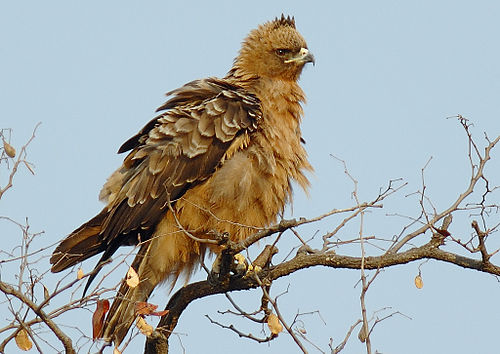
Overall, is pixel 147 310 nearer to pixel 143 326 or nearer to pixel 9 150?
pixel 143 326

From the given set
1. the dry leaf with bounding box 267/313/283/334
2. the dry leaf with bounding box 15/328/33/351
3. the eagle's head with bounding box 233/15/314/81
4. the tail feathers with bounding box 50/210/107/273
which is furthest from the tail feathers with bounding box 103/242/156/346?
the eagle's head with bounding box 233/15/314/81

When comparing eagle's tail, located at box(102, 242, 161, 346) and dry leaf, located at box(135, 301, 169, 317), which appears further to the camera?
eagle's tail, located at box(102, 242, 161, 346)

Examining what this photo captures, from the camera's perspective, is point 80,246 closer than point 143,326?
No

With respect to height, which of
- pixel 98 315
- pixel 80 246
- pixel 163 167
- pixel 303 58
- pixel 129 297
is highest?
pixel 303 58

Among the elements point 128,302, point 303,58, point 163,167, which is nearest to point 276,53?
point 303,58

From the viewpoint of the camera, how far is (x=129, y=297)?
19.4ft

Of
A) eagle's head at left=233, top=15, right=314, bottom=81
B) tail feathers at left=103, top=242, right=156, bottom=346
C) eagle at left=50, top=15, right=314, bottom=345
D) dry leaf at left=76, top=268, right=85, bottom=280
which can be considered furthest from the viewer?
eagle's head at left=233, top=15, right=314, bottom=81

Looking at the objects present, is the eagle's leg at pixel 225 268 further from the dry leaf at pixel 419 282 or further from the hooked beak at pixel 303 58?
the hooked beak at pixel 303 58

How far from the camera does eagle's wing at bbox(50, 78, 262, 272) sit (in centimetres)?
582

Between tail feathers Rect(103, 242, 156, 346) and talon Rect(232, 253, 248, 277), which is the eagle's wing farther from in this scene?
talon Rect(232, 253, 248, 277)

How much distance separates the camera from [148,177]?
233 inches

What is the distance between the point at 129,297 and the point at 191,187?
0.93 meters

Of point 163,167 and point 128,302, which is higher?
point 163,167

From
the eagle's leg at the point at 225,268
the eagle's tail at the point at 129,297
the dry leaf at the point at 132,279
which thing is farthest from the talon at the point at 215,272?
the dry leaf at the point at 132,279
